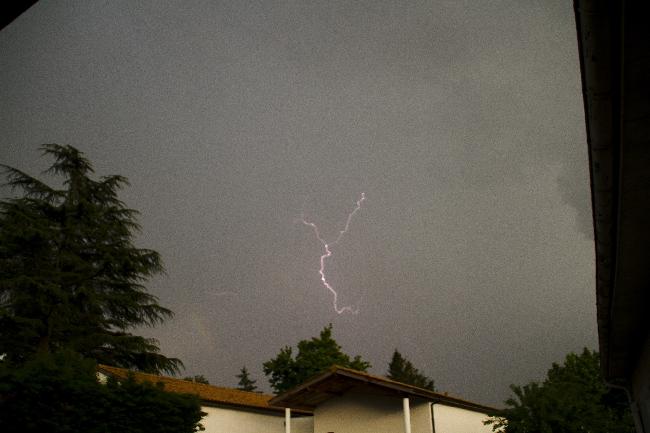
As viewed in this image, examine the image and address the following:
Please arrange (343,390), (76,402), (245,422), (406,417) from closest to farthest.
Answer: (76,402), (406,417), (245,422), (343,390)

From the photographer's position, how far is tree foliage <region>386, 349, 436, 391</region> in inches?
3647

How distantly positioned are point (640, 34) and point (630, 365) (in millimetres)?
9667

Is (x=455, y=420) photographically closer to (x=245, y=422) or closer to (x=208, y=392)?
(x=245, y=422)

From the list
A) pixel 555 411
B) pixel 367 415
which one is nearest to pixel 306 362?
pixel 367 415

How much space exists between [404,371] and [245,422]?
7390cm

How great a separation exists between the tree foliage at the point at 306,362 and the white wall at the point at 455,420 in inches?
754

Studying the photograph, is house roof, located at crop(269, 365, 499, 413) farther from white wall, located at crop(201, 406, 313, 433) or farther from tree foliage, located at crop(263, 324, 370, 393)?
tree foliage, located at crop(263, 324, 370, 393)

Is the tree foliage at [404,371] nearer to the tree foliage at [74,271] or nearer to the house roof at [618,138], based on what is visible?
the tree foliage at [74,271]

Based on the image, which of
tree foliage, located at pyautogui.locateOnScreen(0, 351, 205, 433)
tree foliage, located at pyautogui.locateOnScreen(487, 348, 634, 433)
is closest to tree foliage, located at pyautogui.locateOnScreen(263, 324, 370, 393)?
tree foliage, located at pyautogui.locateOnScreen(487, 348, 634, 433)

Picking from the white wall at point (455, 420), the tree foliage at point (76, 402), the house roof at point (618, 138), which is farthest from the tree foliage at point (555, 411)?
the house roof at point (618, 138)

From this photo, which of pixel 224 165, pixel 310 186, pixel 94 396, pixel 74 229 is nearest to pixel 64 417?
pixel 94 396

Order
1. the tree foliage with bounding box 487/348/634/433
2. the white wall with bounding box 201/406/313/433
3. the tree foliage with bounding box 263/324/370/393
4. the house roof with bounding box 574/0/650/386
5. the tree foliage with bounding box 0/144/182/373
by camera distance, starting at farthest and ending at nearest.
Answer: the tree foliage with bounding box 263/324/370/393 → the tree foliage with bounding box 0/144/182/373 → the white wall with bounding box 201/406/313/433 → the tree foliage with bounding box 487/348/634/433 → the house roof with bounding box 574/0/650/386

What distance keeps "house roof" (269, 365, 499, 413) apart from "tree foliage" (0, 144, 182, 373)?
7562 millimetres

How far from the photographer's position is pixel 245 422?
24094mm
